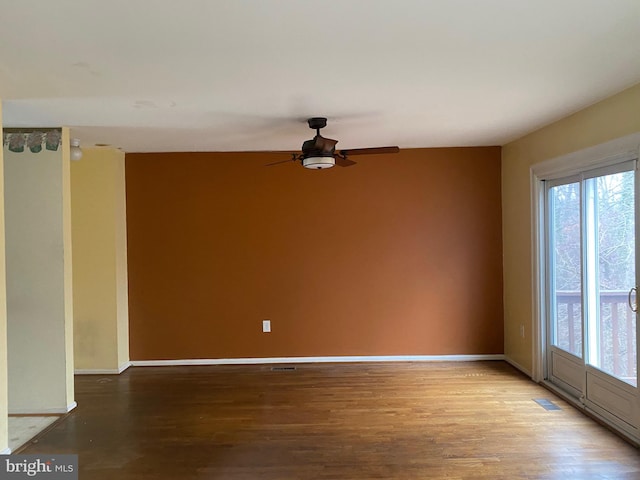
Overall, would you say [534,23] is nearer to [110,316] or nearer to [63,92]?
[63,92]

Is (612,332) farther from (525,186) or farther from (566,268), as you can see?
(525,186)

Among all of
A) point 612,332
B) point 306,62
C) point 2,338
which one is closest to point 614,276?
point 612,332

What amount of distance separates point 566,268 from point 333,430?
7.87 feet

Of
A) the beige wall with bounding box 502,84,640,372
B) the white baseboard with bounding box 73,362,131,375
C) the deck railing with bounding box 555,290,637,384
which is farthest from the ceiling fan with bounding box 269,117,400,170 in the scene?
the white baseboard with bounding box 73,362,131,375

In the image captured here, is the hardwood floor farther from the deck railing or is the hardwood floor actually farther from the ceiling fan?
the ceiling fan

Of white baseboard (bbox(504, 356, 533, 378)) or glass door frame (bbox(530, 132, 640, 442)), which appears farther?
white baseboard (bbox(504, 356, 533, 378))

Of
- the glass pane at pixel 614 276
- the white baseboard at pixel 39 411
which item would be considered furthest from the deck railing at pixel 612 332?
the white baseboard at pixel 39 411

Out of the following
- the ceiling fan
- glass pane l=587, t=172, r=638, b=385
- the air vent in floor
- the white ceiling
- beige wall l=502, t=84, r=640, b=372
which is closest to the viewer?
the white ceiling

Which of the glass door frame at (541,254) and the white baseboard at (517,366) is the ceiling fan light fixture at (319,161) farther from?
the white baseboard at (517,366)

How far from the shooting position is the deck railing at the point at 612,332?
3.02m

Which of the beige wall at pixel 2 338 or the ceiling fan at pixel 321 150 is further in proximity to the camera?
the ceiling fan at pixel 321 150

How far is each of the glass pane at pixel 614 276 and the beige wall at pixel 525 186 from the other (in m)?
0.36

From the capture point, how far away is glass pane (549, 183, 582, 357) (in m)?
3.63

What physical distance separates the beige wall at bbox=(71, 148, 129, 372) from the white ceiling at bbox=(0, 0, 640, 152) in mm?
857
